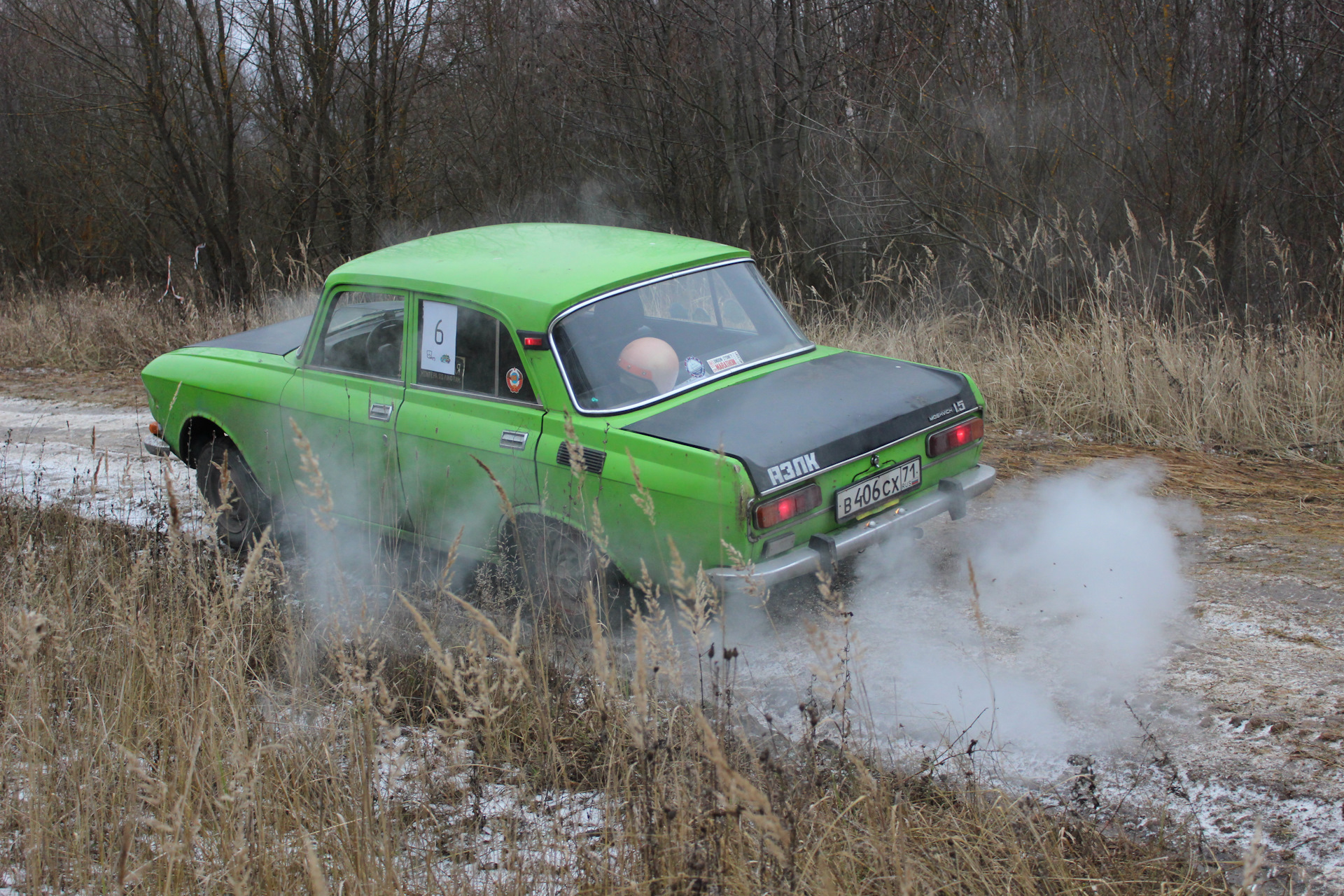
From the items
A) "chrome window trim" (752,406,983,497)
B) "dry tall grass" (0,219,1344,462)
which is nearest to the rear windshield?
"chrome window trim" (752,406,983,497)

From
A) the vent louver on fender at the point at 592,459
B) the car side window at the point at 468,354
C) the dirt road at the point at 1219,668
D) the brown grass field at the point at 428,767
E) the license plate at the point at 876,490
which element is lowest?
the dirt road at the point at 1219,668

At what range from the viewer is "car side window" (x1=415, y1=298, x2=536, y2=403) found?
158 inches

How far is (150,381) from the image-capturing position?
532 cm

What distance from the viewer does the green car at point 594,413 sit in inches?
141

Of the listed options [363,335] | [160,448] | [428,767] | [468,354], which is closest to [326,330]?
[363,335]

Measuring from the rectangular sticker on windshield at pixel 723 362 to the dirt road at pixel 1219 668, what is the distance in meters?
1.05

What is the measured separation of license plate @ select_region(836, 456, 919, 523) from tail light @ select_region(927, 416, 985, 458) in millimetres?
129

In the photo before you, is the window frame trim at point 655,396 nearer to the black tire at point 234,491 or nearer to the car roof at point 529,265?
the car roof at point 529,265

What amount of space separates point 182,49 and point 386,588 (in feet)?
33.3

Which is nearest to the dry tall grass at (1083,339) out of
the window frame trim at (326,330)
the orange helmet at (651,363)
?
the orange helmet at (651,363)

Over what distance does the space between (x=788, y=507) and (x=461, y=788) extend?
1481mm

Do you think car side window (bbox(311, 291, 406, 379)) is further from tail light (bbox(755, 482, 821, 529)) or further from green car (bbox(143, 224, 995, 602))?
tail light (bbox(755, 482, 821, 529))

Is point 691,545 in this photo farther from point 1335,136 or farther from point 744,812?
point 1335,136

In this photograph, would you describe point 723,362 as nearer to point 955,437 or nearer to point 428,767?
point 955,437
